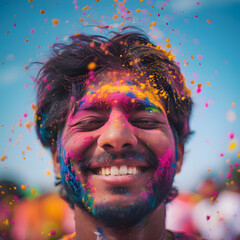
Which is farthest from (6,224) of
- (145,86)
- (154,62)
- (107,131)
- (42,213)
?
(154,62)

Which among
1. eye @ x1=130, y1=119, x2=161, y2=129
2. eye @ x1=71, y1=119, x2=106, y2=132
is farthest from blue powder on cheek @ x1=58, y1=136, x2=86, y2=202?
eye @ x1=130, y1=119, x2=161, y2=129

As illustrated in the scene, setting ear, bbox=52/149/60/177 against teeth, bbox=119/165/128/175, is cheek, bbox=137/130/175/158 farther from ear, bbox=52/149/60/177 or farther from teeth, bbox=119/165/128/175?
ear, bbox=52/149/60/177

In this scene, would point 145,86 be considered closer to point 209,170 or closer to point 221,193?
point 209,170

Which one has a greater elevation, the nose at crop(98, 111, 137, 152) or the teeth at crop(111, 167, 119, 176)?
the nose at crop(98, 111, 137, 152)

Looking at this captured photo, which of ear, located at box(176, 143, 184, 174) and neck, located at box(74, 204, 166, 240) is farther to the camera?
ear, located at box(176, 143, 184, 174)

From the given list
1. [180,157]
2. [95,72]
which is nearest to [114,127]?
[95,72]

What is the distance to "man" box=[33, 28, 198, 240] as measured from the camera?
1.74 meters

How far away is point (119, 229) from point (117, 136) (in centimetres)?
69

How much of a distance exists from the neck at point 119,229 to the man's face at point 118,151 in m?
0.12

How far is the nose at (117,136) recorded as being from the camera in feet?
5.60

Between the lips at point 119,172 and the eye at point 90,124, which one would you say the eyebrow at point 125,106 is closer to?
the eye at point 90,124

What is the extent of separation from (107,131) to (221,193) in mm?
1798

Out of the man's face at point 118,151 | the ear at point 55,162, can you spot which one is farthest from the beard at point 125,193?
the ear at point 55,162

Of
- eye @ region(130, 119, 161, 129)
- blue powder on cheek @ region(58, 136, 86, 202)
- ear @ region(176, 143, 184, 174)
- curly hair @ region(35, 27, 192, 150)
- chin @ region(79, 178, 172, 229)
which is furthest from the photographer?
ear @ region(176, 143, 184, 174)
